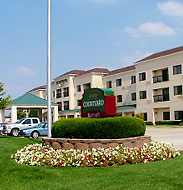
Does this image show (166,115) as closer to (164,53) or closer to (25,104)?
(164,53)

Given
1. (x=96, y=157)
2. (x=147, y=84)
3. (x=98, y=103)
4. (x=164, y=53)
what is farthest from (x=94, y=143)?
(x=147, y=84)

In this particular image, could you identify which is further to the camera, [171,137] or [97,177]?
[171,137]

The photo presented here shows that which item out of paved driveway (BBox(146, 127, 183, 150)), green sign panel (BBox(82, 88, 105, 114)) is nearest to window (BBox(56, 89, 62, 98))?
paved driveway (BBox(146, 127, 183, 150))

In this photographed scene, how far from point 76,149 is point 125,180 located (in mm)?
3801

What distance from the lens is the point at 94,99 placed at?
12852 millimetres

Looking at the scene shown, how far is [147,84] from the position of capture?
48.6 m

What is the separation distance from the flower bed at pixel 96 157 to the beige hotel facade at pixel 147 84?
3305 centimetres

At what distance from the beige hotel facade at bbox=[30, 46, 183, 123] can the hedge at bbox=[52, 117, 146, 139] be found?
32.3m

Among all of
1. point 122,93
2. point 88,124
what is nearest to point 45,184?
point 88,124

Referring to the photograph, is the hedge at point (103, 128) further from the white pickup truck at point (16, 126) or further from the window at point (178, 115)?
the window at point (178, 115)

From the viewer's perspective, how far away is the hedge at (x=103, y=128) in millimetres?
11102

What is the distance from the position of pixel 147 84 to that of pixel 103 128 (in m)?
38.5

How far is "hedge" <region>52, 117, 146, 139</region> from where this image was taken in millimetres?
11102

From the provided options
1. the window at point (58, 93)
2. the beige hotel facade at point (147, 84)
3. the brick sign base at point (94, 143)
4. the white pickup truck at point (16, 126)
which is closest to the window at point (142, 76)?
the beige hotel facade at point (147, 84)
